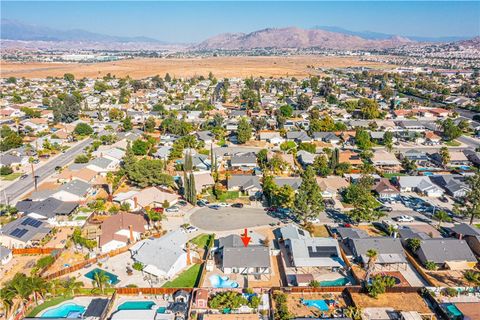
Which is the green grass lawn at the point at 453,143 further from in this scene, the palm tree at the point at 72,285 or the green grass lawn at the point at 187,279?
the palm tree at the point at 72,285

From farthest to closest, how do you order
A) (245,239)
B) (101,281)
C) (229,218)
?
(229,218), (245,239), (101,281)

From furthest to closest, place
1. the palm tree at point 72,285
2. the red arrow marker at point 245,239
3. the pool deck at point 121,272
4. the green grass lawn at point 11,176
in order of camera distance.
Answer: the green grass lawn at point 11,176
the red arrow marker at point 245,239
the pool deck at point 121,272
the palm tree at point 72,285

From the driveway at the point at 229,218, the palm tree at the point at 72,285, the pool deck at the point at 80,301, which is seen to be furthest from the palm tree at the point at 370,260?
the palm tree at the point at 72,285

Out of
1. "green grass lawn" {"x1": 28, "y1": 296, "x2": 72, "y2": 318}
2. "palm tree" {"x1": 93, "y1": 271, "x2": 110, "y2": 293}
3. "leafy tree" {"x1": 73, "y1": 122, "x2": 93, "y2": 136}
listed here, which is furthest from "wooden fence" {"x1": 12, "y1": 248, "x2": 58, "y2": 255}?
"leafy tree" {"x1": 73, "y1": 122, "x2": 93, "y2": 136}

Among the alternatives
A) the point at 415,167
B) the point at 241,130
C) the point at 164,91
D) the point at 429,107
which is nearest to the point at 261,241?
the point at 415,167

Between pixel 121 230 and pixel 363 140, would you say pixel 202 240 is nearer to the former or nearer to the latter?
pixel 121 230

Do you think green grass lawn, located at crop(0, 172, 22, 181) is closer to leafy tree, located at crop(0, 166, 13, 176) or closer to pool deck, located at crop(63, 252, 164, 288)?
leafy tree, located at crop(0, 166, 13, 176)

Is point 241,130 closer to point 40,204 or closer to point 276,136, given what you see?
point 276,136

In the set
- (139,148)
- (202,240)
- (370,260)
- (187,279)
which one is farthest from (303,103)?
(187,279)
